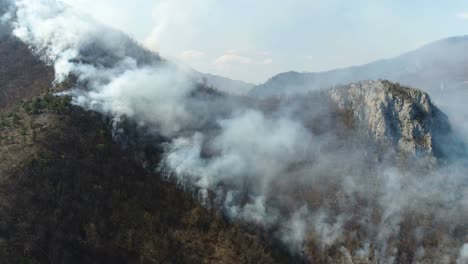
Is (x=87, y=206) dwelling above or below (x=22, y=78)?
below

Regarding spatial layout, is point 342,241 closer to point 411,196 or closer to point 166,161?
point 411,196

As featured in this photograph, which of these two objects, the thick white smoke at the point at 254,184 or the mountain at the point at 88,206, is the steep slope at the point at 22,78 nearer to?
the thick white smoke at the point at 254,184

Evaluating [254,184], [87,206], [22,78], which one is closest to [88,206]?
[87,206]

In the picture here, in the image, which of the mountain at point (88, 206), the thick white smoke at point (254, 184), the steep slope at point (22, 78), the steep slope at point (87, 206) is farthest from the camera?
the steep slope at point (22, 78)

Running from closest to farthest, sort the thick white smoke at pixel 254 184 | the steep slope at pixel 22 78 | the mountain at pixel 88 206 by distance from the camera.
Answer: the mountain at pixel 88 206 → the thick white smoke at pixel 254 184 → the steep slope at pixel 22 78

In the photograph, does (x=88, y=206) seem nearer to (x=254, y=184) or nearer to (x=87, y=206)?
(x=87, y=206)

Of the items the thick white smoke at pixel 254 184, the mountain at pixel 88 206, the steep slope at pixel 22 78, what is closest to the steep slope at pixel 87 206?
the mountain at pixel 88 206

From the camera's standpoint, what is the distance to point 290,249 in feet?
533

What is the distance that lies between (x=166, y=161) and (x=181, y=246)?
38.1 meters

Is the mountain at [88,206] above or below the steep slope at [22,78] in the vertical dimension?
below

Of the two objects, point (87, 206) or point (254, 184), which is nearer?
point (87, 206)

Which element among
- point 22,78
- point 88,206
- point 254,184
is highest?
point 22,78

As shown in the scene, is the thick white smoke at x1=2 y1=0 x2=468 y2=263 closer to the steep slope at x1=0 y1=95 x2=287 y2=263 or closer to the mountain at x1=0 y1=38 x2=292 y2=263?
the mountain at x1=0 y1=38 x2=292 y2=263

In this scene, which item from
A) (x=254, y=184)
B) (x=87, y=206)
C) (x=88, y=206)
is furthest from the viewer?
(x=254, y=184)
